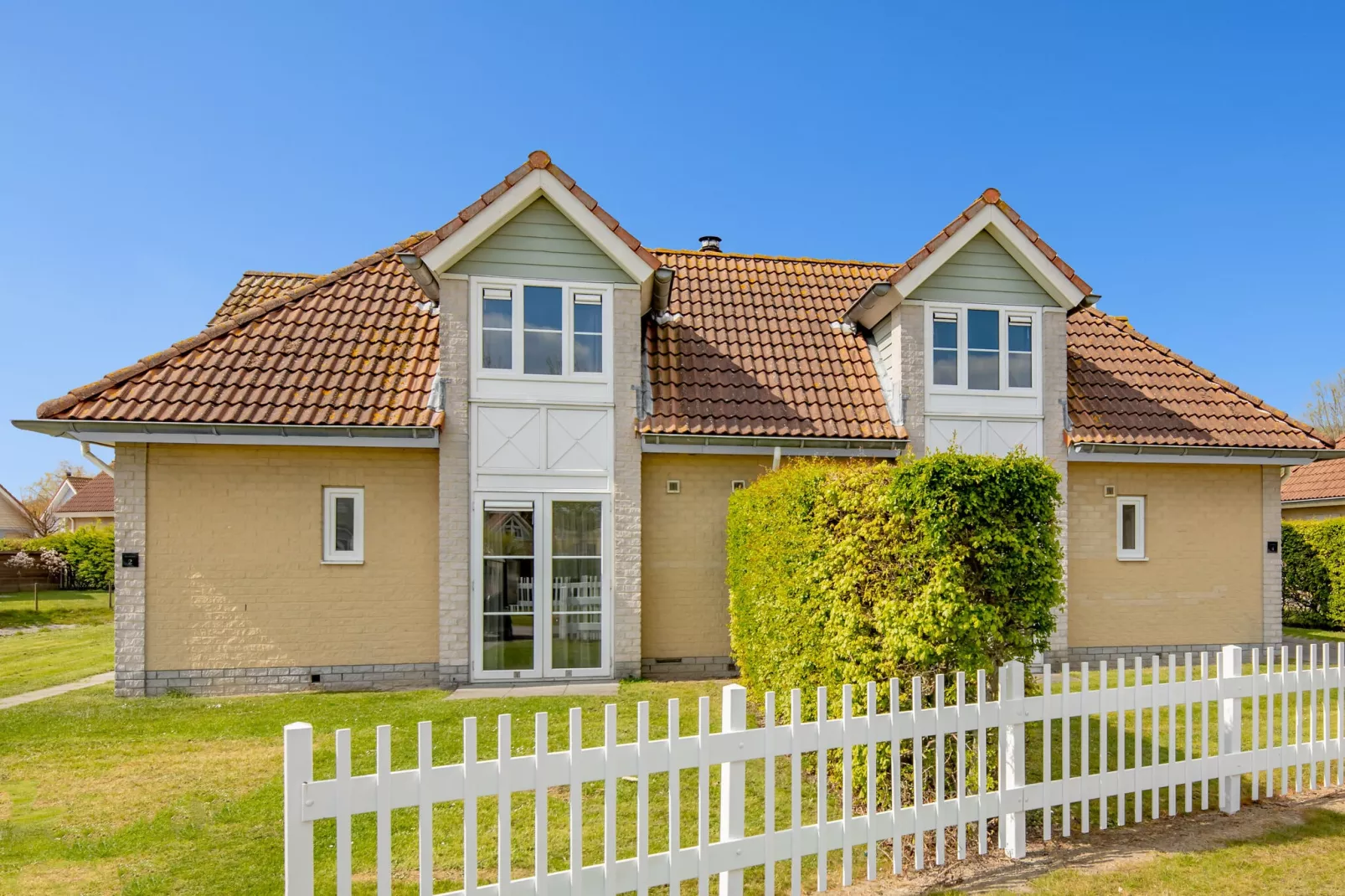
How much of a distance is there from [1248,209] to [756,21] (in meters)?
15.2

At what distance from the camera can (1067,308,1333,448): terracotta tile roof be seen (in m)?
12.2

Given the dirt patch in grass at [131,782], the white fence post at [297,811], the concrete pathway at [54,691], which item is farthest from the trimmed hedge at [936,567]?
the concrete pathway at [54,691]

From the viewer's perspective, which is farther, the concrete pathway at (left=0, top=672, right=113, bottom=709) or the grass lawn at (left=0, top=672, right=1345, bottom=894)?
the concrete pathway at (left=0, top=672, right=113, bottom=709)

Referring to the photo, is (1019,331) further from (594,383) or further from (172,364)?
(172,364)

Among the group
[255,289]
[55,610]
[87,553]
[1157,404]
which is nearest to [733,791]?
[1157,404]

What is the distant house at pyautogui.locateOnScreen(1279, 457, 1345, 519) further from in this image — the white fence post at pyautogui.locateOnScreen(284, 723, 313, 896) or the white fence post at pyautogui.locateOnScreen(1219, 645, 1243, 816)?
the white fence post at pyautogui.locateOnScreen(284, 723, 313, 896)

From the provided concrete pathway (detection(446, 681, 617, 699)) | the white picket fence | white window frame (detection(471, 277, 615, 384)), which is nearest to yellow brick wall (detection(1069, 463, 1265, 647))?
the white picket fence

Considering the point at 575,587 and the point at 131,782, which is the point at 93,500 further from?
the point at 131,782

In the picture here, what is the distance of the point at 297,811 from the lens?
3.15 meters

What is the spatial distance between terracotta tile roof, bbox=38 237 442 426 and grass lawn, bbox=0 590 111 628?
1437 cm

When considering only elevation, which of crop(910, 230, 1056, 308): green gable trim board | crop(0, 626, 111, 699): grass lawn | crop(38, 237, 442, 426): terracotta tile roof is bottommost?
crop(0, 626, 111, 699): grass lawn

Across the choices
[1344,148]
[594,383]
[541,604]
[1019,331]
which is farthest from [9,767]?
[1344,148]

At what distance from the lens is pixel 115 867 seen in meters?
4.88

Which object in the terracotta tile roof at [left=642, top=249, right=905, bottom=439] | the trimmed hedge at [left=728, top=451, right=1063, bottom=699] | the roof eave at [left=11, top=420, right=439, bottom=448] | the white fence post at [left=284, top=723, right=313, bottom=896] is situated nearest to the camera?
→ the white fence post at [left=284, top=723, right=313, bottom=896]
